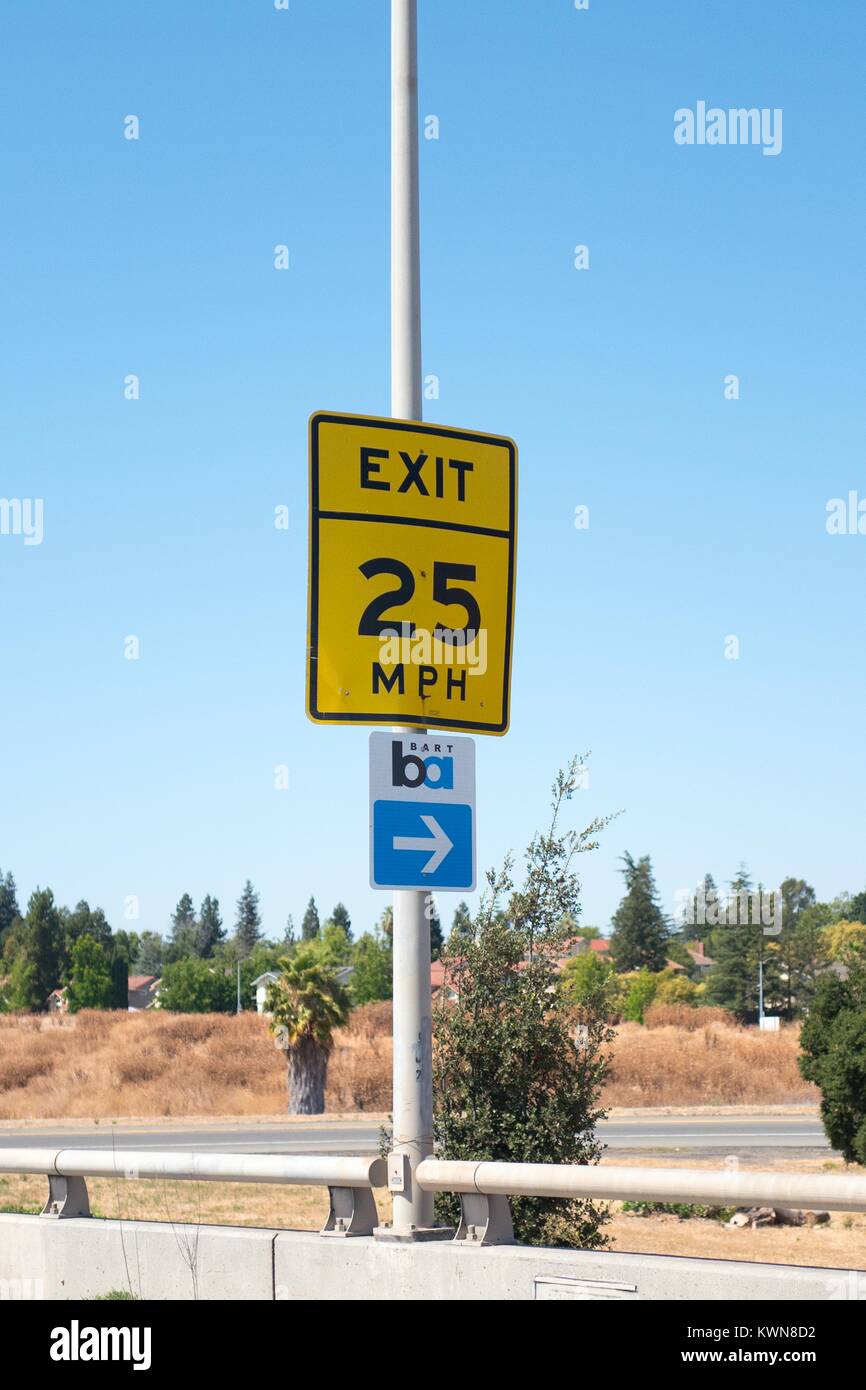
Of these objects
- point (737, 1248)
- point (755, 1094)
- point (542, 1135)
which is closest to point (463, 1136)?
point (542, 1135)

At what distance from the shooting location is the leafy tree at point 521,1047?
1255 centimetres

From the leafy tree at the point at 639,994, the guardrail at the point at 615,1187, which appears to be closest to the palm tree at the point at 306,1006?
the guardrail at the point at 615,1187

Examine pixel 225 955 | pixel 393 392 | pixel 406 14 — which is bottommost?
pixel 225 955

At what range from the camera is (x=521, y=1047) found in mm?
12664

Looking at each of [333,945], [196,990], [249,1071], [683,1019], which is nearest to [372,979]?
[333,945]

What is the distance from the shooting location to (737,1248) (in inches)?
748

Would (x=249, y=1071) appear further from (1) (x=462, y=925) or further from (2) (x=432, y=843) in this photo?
(2) (x=432, y=843)

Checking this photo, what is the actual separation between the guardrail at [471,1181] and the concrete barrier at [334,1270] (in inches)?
6.0

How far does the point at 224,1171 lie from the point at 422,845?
76.1 inches

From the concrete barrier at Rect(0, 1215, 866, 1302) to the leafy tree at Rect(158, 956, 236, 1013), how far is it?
345ft

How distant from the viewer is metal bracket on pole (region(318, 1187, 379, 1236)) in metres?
6.89

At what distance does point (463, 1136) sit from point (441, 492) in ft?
22.4

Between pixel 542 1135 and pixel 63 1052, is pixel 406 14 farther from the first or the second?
pixel 63 1052

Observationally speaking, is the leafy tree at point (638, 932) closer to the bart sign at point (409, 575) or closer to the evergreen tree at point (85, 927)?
the evergreen tree at point (85, 927)
